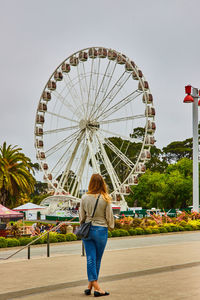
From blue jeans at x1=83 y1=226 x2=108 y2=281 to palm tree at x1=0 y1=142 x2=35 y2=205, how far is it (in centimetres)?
4272

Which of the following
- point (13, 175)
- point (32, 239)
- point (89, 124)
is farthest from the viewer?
point (13, 175)

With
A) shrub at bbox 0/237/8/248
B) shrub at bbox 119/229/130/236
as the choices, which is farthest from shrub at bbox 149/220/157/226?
shrub at bbox 0/237/8/248

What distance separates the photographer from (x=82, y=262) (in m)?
12.0

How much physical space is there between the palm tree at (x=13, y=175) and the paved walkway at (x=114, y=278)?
126 feet

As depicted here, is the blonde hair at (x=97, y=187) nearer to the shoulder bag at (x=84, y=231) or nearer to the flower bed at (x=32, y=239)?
the shoulder bag at (x=84, y=231)

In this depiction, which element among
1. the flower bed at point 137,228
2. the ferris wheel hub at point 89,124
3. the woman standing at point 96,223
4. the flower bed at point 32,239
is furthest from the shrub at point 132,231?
the woman standing at point 96,223

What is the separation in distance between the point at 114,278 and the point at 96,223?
2.24 metres

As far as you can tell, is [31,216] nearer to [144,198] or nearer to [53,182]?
[53,182]

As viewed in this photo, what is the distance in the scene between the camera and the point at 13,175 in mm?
50875

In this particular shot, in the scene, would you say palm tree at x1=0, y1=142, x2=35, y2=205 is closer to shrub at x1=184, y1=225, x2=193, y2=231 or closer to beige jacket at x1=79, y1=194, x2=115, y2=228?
shrub at x1=184, y1=225, x2=193, y2=231

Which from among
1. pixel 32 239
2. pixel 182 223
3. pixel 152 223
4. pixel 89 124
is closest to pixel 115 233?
pixel 152 223

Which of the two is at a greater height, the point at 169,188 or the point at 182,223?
the point at 169,188

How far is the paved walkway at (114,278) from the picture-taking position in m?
7.81

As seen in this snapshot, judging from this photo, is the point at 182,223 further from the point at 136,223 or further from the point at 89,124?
the point at 89,124
